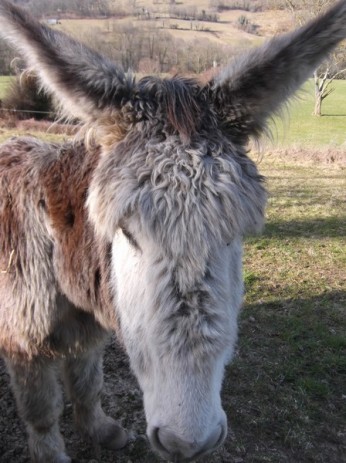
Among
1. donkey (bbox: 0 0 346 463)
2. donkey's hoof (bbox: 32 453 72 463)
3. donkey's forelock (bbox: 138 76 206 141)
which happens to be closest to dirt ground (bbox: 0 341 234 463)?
donkey's hoof (bbox: 32 453 72 463)

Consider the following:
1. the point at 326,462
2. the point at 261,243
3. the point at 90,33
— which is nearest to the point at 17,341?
the point at 326,462

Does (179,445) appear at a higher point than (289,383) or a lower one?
higher

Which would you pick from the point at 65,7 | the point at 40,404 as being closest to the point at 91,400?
the point at 40,404

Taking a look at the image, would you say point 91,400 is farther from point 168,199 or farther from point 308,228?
point 308,228

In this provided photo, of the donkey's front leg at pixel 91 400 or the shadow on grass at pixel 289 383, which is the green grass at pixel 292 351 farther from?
the donkey's front leg at pixel 91 400

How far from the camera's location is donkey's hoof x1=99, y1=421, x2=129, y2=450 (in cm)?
346

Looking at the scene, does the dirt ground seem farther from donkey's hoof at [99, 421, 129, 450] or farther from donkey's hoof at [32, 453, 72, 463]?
donkey's hoof at [32, 453, 72, 463]

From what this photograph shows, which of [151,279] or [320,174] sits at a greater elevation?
[151,279]

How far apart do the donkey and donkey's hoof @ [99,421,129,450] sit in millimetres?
1533

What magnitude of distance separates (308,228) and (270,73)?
6.57 meters

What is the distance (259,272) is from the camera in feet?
20.5

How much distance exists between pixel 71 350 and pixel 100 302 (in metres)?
0.60

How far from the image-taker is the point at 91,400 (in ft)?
11.5

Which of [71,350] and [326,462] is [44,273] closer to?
[71,350]
